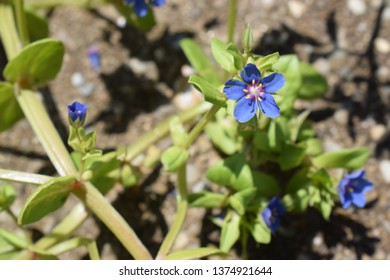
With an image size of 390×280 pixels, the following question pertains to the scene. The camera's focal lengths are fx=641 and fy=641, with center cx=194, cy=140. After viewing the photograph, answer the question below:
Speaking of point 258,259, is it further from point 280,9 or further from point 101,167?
point 280,9

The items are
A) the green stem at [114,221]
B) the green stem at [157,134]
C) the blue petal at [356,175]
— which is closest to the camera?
the green stem at [114,221]

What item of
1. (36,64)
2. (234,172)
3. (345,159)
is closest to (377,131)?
(345,159)

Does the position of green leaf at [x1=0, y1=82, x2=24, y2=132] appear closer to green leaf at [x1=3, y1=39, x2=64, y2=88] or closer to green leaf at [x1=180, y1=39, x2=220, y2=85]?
green leaf at [x1=3, y1=39, x2=64, y2=88]

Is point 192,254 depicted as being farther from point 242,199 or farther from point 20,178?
point 20,178

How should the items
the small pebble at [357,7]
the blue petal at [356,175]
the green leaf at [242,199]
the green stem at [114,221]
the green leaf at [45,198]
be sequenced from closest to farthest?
the green leaf at [45,198], the green stem at [114,221], the green leaf at [242,199], the blue petal at [356,175], the small pebble at [357,7]

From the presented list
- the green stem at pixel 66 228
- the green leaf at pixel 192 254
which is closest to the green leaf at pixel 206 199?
the green leaf at pixel 192 254

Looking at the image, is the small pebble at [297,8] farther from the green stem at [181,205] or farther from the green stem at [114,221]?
the green stem at [114,221]
